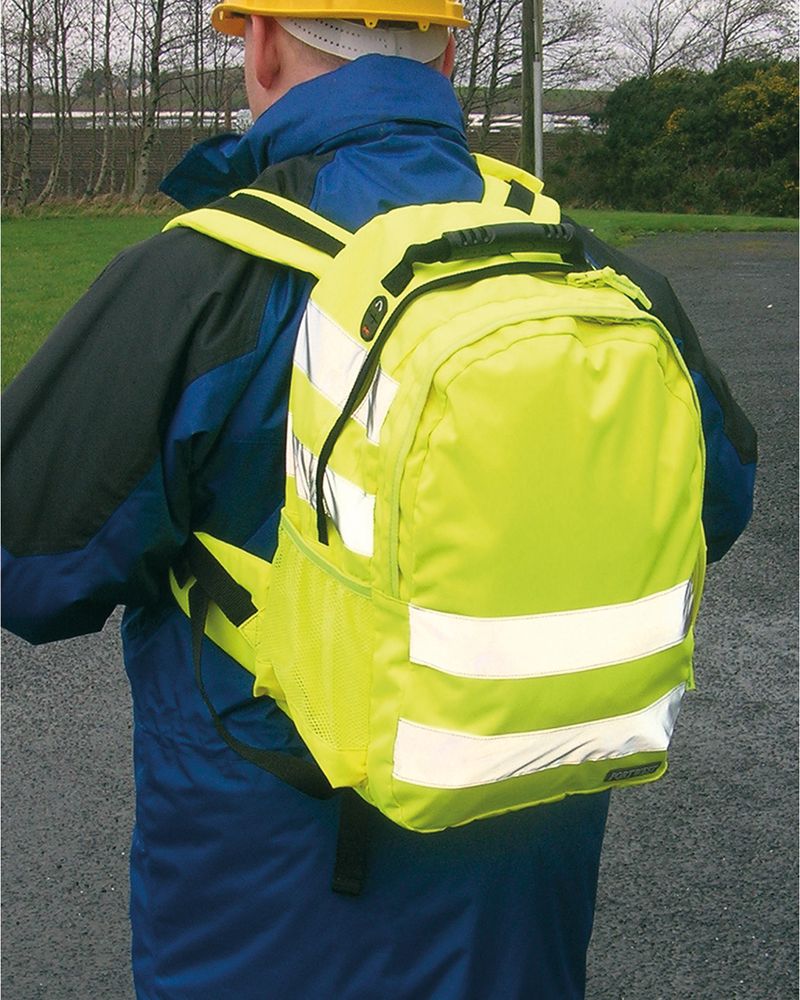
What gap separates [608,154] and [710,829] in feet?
110

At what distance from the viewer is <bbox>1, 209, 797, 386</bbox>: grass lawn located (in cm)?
1162

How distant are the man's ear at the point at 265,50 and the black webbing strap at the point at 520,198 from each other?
346 millimetres

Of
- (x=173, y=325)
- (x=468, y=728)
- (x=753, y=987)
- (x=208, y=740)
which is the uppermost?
(x=173, y=325)

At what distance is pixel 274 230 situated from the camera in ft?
4.92

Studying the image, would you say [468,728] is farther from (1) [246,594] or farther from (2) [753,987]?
(2) [753,987]

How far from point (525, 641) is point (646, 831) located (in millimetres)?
2520

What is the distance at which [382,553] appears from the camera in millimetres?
1354

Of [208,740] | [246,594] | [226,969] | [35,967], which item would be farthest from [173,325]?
[35,967]

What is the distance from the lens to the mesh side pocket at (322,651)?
140 centimetres

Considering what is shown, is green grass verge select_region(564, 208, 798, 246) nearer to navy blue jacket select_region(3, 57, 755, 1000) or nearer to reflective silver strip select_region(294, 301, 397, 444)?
navy blue jacket select_region(3, 57, 755, 1000)

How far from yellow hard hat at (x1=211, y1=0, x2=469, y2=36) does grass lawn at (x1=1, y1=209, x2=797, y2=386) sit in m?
8.02

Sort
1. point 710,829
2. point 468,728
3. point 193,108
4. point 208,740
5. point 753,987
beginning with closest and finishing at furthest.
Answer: point 468,728, point 208,740, point 753,987, point 710,829, point 193,108

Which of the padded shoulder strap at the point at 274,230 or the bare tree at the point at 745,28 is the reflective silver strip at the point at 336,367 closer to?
the padded shoulder strap at the point at 274,230

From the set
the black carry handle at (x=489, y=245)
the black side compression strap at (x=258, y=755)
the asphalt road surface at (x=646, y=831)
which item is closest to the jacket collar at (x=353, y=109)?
the black carry handle at (x=489, y=245)
